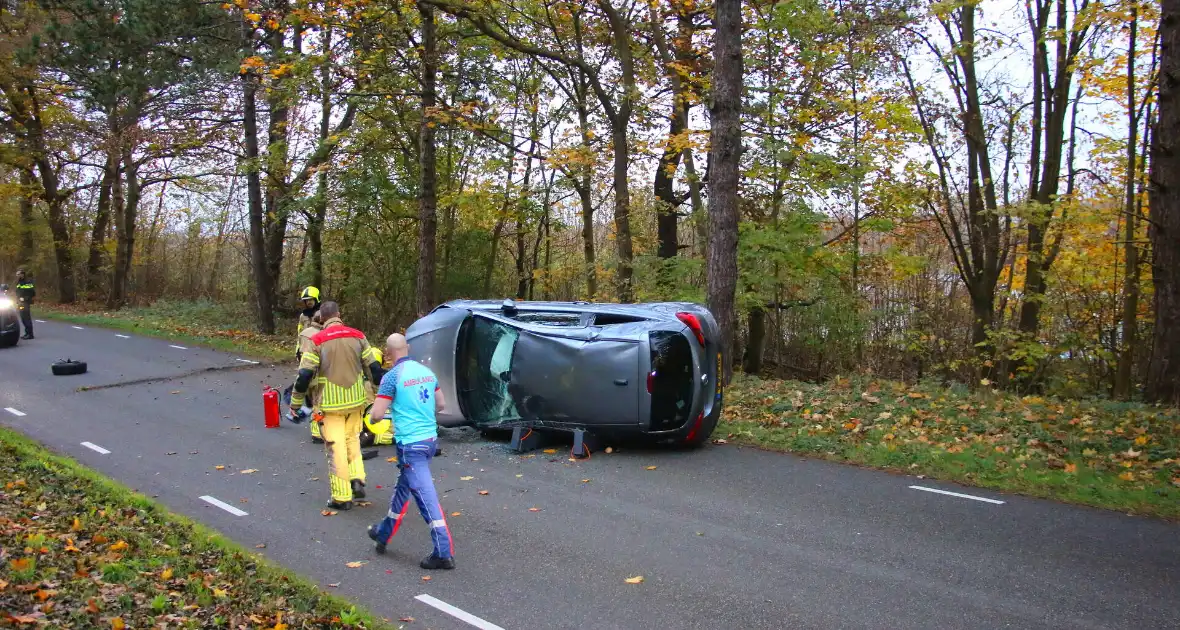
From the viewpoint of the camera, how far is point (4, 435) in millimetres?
9383

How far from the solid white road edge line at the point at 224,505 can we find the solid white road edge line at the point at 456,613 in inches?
102

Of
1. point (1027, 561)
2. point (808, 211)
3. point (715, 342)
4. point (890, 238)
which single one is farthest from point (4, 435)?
point (890, 238)

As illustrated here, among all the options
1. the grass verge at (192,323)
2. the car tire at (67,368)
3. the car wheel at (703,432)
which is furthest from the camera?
the grass verge at (192,323)

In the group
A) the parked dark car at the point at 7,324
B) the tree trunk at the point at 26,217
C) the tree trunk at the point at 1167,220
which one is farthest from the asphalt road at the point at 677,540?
the tree trunk at the point at 26,217

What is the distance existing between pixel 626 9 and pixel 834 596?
16.1 metres

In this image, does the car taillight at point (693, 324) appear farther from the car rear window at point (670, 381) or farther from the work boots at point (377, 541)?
the work boots at point (377, 541)

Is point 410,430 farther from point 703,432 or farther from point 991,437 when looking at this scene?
point 991,437

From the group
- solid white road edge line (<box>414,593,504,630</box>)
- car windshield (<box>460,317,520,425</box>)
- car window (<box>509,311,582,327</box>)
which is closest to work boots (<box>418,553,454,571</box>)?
solid white road edge line (<box>414,593,504,630</box>)

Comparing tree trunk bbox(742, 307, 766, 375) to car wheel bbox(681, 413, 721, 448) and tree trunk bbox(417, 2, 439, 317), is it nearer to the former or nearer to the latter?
tree trunk bbox(417, 2, 439, 317)

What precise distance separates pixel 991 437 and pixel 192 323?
79.4ft

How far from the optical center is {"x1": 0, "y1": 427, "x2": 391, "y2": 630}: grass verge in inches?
178

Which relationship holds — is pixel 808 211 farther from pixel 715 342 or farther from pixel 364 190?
pixel 364 190

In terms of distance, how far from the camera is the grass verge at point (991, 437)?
291 inches

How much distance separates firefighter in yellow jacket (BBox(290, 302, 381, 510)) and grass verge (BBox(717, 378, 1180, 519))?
14.3ft
